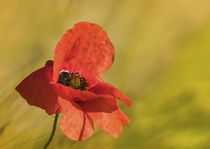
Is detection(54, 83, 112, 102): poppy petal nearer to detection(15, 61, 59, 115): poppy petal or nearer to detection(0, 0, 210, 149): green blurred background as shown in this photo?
detection(15, 61, 59, 115): poppy petal

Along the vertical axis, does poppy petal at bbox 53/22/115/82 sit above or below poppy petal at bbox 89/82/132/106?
above

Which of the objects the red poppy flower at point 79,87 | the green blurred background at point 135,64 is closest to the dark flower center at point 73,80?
the red poppy flower at point 79,87

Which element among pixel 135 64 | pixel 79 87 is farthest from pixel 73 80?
pixel 135 64

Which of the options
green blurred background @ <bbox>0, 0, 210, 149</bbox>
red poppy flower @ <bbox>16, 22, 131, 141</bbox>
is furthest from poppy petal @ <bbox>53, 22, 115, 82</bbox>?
green blurred background @ <bbox>0, 0, 210, 149</bbox>

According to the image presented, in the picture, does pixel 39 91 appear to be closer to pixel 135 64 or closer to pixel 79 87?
pixel 79 87

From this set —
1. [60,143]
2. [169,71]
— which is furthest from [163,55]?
[60,143]

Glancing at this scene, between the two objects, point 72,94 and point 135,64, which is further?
point 135,64
